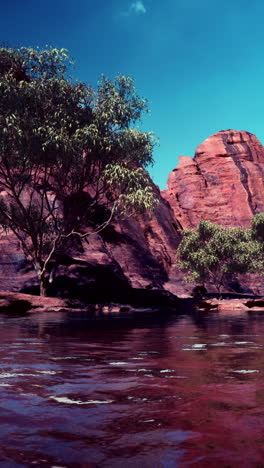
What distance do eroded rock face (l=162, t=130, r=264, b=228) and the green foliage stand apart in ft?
109

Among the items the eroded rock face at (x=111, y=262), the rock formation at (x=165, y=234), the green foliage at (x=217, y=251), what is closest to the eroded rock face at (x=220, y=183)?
the rock formation at (x=165, y=234)

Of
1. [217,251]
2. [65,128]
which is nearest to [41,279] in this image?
[65,128]

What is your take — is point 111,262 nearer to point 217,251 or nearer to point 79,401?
point 217,251

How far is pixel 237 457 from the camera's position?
1.64 meters

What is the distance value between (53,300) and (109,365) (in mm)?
20693

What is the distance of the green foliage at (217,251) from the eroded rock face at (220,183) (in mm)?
33315

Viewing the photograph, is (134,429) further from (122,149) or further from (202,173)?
(202,173)

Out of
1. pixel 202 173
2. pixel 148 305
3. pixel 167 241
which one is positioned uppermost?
pixel 202 173

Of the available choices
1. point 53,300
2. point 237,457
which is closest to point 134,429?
point 237,457

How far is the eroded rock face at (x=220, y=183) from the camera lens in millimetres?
87812

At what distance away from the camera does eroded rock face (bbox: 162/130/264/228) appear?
87.8 meters

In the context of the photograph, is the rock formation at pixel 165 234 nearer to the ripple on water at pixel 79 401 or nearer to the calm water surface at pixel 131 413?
the calm water surface at pixel 131 413

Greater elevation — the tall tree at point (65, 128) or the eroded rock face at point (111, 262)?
the tall tree at point (65, 128)

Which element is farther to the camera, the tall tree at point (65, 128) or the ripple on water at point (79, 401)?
the tall tree at point (65, 128)
